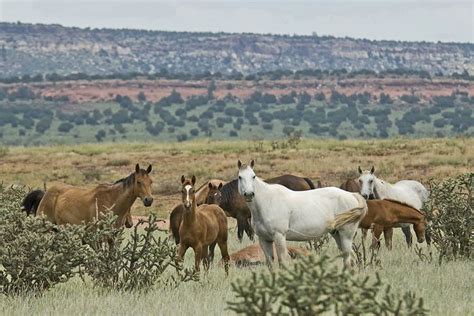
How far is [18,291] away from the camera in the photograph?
11469 mm

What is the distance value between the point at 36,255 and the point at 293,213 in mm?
3434

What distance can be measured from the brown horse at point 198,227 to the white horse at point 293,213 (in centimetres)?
67

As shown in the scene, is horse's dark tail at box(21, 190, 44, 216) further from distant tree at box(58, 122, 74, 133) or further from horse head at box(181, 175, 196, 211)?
distant tree at box(58, 122, 74, 133)

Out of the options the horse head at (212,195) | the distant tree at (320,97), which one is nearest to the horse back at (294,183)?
the horse head at (212,195)

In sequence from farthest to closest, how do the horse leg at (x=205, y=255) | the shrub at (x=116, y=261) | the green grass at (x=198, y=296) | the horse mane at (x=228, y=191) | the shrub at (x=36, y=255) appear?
1. the horse mane at (x=228, y=191)
2. the horse leg at (x=205, y=255)
3. the shrub at (x=116, y=261)
4. the shrub at (x=36, y=255)
5. the green grass at (x=198, y=296)

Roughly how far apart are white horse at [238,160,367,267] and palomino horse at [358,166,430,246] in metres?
3.70

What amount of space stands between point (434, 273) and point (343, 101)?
268 ft

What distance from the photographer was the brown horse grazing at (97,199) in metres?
14.2

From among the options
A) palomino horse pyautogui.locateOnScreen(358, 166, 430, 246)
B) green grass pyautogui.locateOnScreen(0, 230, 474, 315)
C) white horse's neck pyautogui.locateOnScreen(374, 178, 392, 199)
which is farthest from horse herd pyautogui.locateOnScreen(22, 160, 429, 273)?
white horse's neck pyautogui.locateOnScreen(374, 178, 392, 199)

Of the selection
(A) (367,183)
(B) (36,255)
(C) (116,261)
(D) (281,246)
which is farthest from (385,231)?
(B) (36,255)

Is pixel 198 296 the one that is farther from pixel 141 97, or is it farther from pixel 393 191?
pixel 141 97

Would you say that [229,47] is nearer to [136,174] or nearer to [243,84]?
[243,84]

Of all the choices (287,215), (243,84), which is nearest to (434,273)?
(287,215)

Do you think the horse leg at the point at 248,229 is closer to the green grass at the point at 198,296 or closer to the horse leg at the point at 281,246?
the green grass at the point at 198,296
